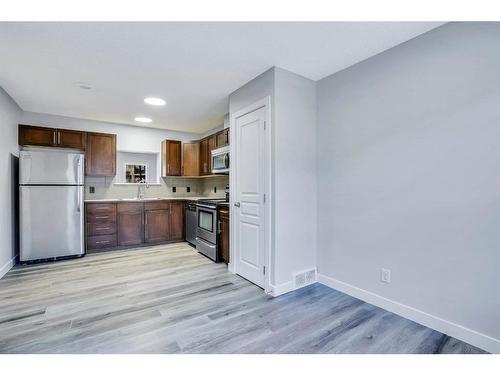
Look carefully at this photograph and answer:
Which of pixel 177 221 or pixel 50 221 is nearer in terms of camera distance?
pixel 50 221

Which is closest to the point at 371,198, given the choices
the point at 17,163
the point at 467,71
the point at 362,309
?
the point at 362,309

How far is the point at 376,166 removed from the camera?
7.63 feet

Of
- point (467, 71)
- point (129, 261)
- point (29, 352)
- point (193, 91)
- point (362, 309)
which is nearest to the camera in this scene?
point (29, 352)

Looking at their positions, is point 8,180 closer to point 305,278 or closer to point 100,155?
point 100,155

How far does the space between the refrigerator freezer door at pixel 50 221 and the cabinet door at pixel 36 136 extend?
2.77ft

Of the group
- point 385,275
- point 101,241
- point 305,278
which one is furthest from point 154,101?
point 385,275

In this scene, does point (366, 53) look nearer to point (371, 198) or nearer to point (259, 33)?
point (259, 33)

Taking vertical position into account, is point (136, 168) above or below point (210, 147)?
below

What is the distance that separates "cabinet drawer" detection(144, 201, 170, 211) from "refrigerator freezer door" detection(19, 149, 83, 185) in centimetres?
112

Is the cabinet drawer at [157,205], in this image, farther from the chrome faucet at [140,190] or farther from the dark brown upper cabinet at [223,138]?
the dark brown upper cabinet at [223,138]

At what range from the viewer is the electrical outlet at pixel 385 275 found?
2.23 metres

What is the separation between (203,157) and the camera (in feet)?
16.1

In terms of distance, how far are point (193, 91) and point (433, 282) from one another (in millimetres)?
3224

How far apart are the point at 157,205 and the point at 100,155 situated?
1.35 m
